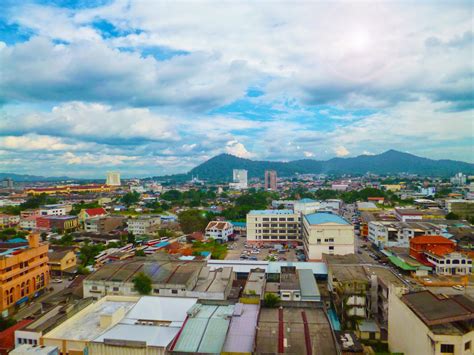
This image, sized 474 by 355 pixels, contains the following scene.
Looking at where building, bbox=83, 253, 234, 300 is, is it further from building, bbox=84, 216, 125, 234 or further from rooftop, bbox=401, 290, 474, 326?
building, bbox=84, 216, 125, 234

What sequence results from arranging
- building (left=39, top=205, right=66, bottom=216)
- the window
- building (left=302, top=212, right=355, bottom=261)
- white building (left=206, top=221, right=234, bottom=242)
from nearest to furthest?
the window → building (left=302, top=212, right=355, bottom=261) → white building (left=206, top=221, right=234, bottom=242) → building (left=39, top=205, right=66, bottom=216)

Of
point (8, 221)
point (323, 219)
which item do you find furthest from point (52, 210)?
point (323, 219)

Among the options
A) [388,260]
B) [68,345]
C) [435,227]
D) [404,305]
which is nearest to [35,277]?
[68,345]

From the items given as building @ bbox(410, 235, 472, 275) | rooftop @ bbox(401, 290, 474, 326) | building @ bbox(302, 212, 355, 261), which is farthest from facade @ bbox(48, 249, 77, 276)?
building @ bbox(410, 235, 472, 275)

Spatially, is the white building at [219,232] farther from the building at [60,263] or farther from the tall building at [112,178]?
the tall building at [112,178]

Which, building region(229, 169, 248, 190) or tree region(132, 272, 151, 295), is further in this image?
Result: building region(229, 169, 248, 190)

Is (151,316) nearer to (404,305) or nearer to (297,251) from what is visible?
(404,305)

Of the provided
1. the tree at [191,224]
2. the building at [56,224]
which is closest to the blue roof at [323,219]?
the tree at [191,224]
